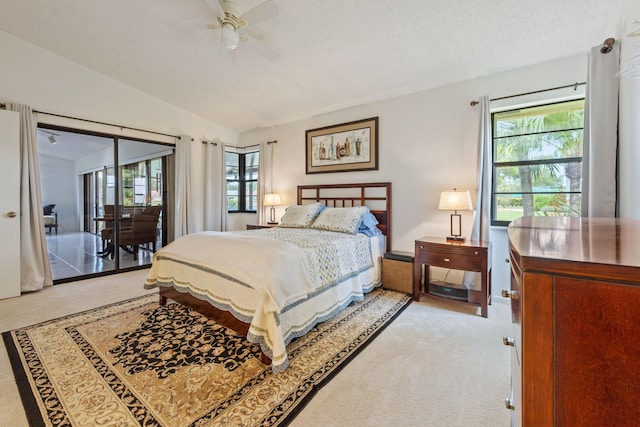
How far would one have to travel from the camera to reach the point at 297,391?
168 centimetres

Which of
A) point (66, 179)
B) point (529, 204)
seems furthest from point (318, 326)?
point (66, 179)

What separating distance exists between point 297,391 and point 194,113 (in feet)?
16.4

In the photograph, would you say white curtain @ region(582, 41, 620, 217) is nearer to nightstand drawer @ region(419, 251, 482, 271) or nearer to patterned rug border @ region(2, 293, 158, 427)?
nightstand drawer @ region(419, 251, 482, 271)

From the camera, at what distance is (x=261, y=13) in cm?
225

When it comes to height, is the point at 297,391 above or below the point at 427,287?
below

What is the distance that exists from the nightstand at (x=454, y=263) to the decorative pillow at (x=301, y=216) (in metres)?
1.48

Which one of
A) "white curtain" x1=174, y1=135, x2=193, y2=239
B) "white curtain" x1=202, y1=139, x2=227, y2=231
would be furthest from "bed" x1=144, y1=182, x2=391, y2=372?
"white curtain" x1=202, y1=139, x2=227, y2=231

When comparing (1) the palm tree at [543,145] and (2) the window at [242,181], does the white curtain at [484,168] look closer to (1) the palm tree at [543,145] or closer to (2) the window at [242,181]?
(1) the palm tree at [543,145]

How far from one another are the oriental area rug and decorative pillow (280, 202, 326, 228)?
1.48 metres

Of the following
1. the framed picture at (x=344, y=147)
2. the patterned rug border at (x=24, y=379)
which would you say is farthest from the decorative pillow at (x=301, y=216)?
the patterned rug border at (x=24, y=379)

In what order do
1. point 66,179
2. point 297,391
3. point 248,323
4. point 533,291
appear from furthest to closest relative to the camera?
point 66,179 < point 248,323 < point 297,391 < point 533,291

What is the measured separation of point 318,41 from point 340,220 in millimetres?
2005

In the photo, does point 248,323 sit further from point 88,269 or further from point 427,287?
point 88,269

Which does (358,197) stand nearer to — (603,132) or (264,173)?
(264,173)
